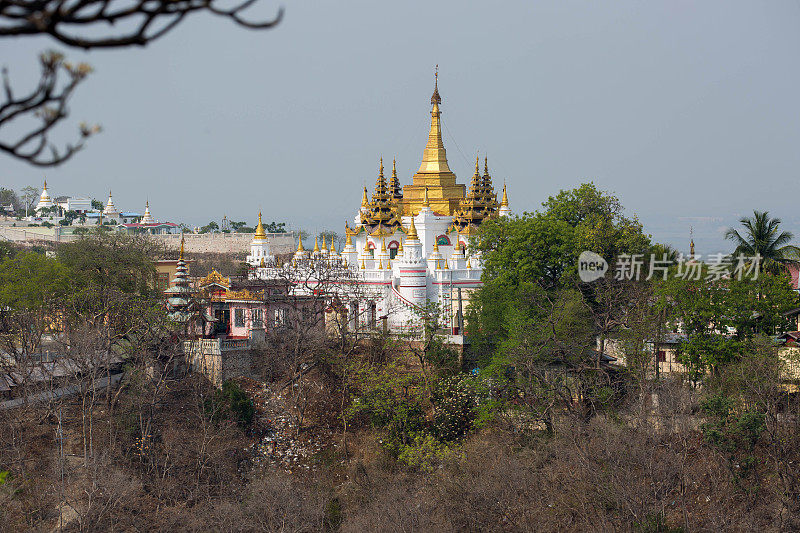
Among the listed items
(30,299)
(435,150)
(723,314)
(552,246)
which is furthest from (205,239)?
(723,314)

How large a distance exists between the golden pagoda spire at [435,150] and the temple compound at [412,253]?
2 centimetres

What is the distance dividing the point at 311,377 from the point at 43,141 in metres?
25.0

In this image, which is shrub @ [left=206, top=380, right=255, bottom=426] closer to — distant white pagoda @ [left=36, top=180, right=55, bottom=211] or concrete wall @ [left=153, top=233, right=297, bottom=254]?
concrete wall @ [left=153, top=233, right=297, bottom=254]

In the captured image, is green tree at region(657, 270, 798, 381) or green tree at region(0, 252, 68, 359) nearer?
green tree at region(657, 270, 798, 381)

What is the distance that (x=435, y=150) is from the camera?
145 ft

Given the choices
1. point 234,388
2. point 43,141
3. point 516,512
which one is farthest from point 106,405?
point 43,141

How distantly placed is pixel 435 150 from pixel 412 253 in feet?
31.8

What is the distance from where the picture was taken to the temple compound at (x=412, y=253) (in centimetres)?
3419

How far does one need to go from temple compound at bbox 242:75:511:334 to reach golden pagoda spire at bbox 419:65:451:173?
0.02 m

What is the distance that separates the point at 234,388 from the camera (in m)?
28.6

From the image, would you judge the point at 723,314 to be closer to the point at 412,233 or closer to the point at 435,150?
the point at 412,233

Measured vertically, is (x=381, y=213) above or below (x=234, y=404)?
above

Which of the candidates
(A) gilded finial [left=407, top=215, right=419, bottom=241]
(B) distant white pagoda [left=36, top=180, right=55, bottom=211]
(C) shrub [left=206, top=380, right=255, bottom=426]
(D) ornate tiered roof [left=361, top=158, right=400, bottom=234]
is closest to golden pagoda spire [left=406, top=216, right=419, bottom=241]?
(A) gilded finial [left=407, top=215, right=419, bottom=241]

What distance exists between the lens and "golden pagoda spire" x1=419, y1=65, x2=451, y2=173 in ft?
144
